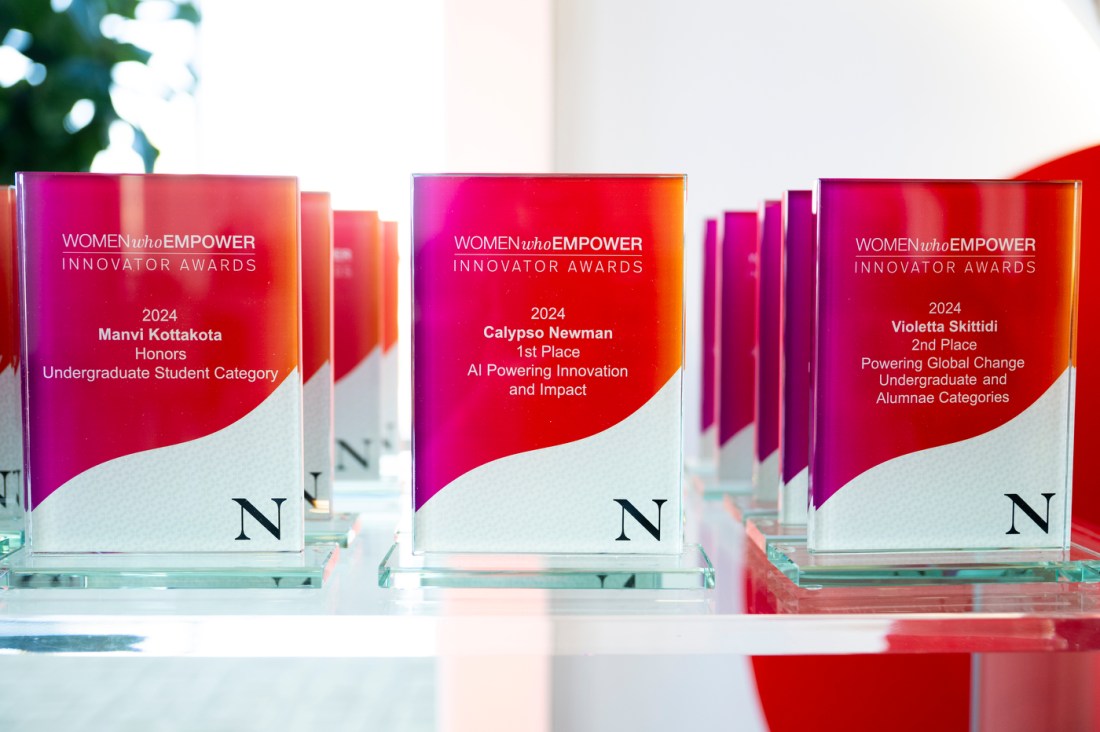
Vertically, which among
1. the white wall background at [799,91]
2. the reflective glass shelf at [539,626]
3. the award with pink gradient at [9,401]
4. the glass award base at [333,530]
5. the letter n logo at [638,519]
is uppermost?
the white wall background at [799,91]

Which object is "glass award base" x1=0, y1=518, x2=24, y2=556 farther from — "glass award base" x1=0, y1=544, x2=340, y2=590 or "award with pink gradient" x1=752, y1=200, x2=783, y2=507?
"award with pink gradient" x1=752, y1=200, x2=783, y2=507

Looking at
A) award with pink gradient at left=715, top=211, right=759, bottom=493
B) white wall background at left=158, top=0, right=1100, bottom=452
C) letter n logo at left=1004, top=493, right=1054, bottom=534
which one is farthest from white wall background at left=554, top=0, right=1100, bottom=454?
letter n logo at left=1004, top=493, right=1054, bottom=534

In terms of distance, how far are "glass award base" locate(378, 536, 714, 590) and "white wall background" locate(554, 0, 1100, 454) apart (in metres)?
0.92

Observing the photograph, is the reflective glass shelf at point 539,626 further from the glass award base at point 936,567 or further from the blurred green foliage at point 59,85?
the blurred green foliage at point 59,85

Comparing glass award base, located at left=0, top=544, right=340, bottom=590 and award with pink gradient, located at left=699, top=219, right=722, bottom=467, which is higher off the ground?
award with pink gradient, located at left=699, top=219, right=722, bottom=467

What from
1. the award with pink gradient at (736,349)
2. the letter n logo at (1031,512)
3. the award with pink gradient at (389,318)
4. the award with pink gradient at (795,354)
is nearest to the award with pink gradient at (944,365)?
the letter n logo at (1031,512)

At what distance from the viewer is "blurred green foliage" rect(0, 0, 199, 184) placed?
142 cm

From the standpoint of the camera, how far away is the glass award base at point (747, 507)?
30.4 inches

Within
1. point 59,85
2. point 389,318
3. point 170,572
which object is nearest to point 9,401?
point 170,572

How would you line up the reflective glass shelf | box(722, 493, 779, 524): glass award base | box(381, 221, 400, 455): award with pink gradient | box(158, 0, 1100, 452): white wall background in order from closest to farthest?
1. the reflective glass shelf
2. box(722, 493, 779, 524): glass award base
3. box(381, 221, 400, 455): award with pink gradient
4. box(158, 0, 1100, 452): white wall background

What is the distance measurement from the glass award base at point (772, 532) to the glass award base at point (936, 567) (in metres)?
0.04

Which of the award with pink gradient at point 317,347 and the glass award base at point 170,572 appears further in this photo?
the award with pink gradient at point 317,347

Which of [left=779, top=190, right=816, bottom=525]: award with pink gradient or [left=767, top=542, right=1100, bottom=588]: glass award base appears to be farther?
[left=779, top=190, right=816, bottom=525]: award with pink gradient

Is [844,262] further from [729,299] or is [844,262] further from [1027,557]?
[729,299]
